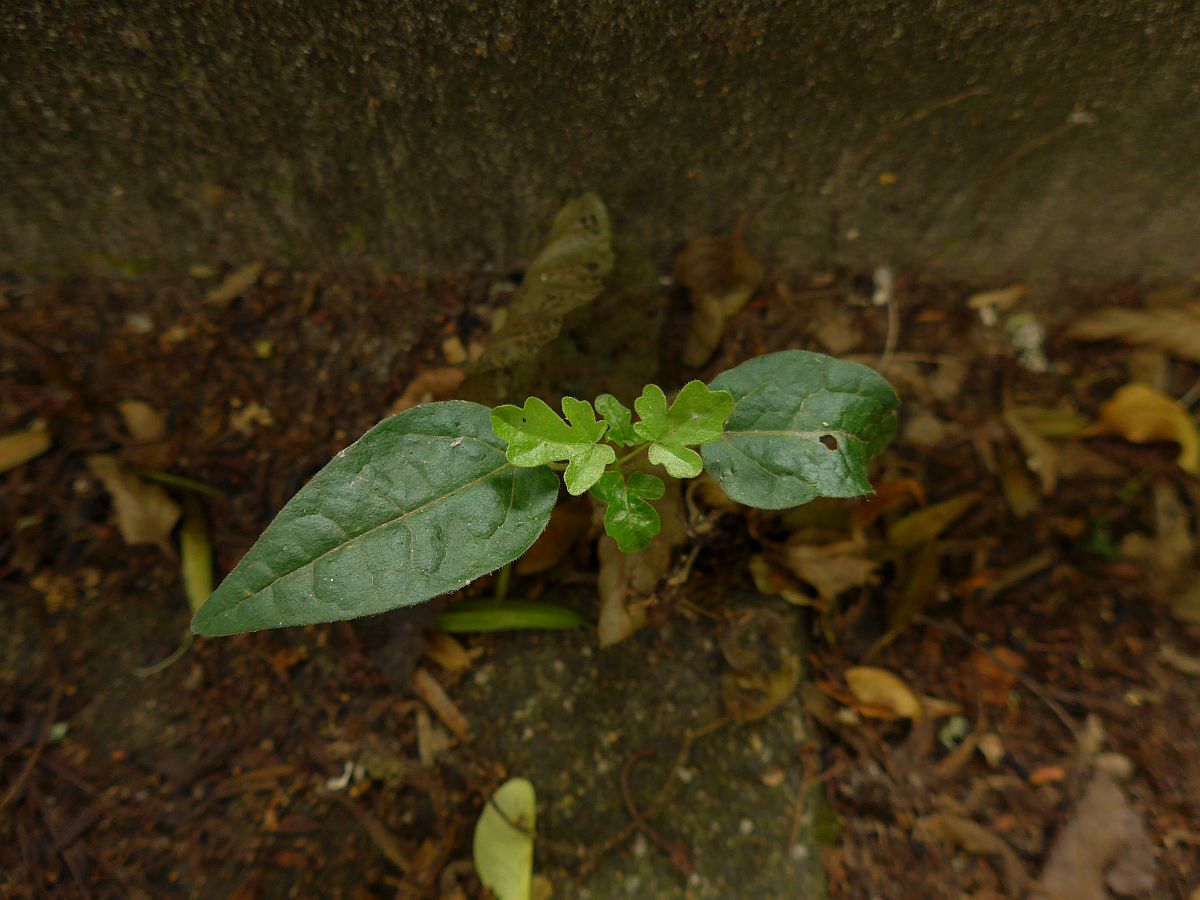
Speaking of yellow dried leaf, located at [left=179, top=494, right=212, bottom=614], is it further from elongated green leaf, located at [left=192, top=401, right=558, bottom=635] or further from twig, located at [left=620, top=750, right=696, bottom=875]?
twig, located at [left=620, top=750, right=696, bottom=875]

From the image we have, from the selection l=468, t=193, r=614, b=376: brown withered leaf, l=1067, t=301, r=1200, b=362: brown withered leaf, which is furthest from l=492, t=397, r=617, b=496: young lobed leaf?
l=1067, t=301, r=1200, b=362: brown withered leaf

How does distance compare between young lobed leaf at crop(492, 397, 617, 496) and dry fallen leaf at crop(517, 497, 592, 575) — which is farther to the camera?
dry fallen leaf at crop(517, 497, 592, 575)

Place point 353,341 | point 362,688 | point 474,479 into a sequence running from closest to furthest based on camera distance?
point 474,479, point 362,688, point 353,341

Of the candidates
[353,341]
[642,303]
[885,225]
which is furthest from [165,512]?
[885,225]

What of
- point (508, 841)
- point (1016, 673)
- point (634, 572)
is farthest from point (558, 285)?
point (1016, 673)

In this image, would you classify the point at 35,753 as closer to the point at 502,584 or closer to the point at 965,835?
the point at 502,584

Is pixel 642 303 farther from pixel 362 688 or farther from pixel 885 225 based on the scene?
pixel 362 688
